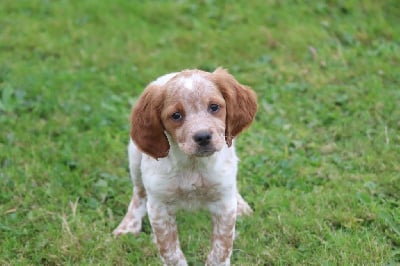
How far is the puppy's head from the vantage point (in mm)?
3909

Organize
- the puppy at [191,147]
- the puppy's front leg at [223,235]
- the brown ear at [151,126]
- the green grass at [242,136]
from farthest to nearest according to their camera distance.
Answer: the green grass at [242,136] → the puppy's front leg at [223,235] → the brown ear at [151,126] → the puppy at [191,147]

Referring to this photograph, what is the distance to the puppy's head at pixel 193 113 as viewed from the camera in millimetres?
3909

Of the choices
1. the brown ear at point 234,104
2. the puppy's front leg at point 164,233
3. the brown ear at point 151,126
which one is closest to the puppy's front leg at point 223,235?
the puppy's front leg at point 164,233

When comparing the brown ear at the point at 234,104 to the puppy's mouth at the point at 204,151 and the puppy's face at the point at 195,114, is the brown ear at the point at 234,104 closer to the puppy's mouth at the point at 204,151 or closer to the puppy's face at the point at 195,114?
the puppy's face at the point at 195,114

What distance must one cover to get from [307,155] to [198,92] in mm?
2307

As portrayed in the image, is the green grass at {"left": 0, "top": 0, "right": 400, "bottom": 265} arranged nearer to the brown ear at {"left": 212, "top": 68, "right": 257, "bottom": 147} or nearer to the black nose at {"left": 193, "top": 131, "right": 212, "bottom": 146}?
the brown ear at {"left": 212, "top": 68, "right": 257, "bottom": 147}

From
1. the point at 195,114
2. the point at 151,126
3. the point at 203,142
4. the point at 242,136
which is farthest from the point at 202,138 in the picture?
the point at 242,136

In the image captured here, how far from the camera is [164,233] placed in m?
4.49

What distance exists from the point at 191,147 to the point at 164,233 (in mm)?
854

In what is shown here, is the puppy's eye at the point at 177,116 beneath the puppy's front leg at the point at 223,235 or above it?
above

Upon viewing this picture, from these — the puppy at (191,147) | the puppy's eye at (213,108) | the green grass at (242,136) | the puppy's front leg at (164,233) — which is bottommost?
the green grass at (242,136)

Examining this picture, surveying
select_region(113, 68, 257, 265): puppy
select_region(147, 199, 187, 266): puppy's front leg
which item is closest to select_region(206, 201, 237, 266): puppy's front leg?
select_region(113, 68, 257, 265): puppy

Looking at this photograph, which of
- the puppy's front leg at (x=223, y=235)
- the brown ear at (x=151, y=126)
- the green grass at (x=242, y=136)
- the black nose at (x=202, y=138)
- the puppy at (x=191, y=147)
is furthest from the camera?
the green grass at (x=242, y=136)

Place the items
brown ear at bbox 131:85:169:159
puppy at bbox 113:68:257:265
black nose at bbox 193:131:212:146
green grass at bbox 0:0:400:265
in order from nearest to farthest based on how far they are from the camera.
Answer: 1. black nose at bbox 193:131:212:146
2. puppy at bbox 113:68:257:265
3. brown ear at bbox 131:85:169:159
4. green grass at bbox 0:0:400:265
